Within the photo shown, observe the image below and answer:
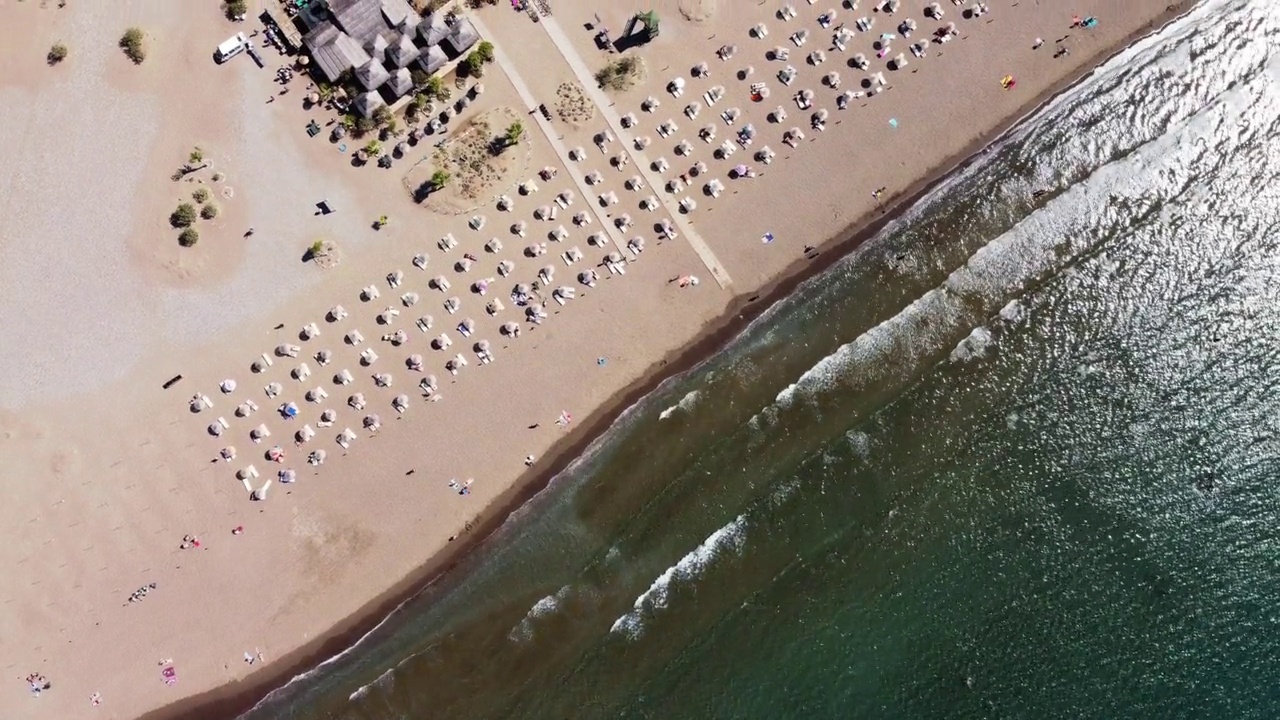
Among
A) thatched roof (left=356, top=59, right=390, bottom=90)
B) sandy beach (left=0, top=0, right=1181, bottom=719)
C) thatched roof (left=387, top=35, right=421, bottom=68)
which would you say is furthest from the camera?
sandy beach (left=0, top=0, right=1181, bottom=719)

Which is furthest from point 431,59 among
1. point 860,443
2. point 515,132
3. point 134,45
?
point 860,443

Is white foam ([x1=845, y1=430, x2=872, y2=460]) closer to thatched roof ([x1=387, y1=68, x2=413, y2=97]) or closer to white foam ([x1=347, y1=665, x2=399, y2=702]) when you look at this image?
white foam ([x1=347, y1=665, x2=399, y2=702])

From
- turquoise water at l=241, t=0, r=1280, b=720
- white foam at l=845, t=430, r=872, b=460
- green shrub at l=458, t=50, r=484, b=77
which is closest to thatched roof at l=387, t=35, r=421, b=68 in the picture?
green shrub at l=458, t=50, r=484, b=77

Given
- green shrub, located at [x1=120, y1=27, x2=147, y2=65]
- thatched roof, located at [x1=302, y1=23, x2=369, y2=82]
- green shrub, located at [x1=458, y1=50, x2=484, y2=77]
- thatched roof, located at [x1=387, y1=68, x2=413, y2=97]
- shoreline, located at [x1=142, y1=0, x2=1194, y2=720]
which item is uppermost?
green shrub, located at [x1=120, y1=27, x2=147, y2=65]

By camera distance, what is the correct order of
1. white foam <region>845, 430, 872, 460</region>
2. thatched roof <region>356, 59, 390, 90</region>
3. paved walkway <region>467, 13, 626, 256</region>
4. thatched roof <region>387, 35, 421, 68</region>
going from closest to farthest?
thatched roof <region>356, 59, 390, 90</region> → thatched roof <region>387, 35, 421, 68</region> → paved walkway <region>467, 13, 626, 256</region> → white foam <region>845, 430, 872, 460</region>

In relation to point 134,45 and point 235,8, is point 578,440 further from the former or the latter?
point 134,45

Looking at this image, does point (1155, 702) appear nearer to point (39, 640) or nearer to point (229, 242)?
point (229, 242)

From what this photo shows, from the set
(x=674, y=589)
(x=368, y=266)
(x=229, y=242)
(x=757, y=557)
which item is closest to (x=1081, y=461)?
(x=757, y=557)
